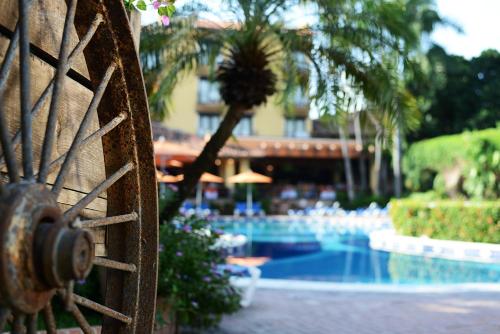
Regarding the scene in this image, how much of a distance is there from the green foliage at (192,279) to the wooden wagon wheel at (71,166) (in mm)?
2135

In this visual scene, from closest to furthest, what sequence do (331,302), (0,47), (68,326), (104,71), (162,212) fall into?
1. (0,47)
2. (104,71)
3. (68,326)
4. (162,212)
5. (331,302)

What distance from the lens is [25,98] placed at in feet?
5.98

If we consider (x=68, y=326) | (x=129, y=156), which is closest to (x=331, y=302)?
(x=68, y=326)

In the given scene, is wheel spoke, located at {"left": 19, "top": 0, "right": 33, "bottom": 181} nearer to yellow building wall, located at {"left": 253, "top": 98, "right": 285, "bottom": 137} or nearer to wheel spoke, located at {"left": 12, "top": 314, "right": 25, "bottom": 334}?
wheel spoke, located at {"left": 12, "top": 314, "right": 25, "bottom": 334}

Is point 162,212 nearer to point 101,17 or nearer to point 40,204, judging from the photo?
point 101,17

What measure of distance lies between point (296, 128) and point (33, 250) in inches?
1357

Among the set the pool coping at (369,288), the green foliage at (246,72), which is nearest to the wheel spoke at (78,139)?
→ the green foliage at (246,72)

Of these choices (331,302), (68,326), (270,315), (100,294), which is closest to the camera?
(68,326)

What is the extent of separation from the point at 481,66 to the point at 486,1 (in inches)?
784

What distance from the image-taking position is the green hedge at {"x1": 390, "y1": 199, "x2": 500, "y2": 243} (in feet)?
43.2

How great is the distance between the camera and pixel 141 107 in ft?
8.27

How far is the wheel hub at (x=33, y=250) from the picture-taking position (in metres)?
1.56

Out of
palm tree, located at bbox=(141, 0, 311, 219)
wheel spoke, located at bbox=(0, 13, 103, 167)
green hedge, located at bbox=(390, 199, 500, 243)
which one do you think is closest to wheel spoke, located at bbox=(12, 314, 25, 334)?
wheel spoke, located at bbox=(0, 13, 103, 167)

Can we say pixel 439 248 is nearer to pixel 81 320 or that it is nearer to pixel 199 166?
pixel 199 166
